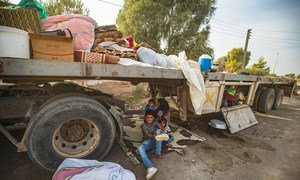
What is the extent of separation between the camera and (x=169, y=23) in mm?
14688

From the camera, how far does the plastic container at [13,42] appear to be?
1451 mm

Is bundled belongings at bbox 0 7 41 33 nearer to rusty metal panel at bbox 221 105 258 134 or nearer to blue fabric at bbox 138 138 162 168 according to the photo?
blue fabric at bbox 138 138 162 168

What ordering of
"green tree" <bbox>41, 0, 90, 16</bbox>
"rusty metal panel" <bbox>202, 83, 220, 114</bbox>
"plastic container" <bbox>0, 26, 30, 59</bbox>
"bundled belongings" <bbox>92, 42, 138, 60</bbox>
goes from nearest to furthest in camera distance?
"plastic container" <bbox>0, 26, 30, 59</bbox> → "bundled belongings" <bbox>92, 42, 138, 60</bbox> → "rusty metal panel" <bbox>202, 83, 220, 114</bbox> → "green tree" <bbox>41, 0, 90, 16</bbox>

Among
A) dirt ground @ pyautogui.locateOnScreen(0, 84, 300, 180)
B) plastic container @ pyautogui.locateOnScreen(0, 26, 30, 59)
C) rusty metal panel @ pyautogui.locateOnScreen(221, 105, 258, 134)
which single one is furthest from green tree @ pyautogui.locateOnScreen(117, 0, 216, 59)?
plastic container @ pyautogui.locateOnScreen(0, 26, 30, 59)

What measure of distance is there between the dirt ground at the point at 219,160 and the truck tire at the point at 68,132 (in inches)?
14.9

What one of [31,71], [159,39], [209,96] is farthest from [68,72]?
[159,39]

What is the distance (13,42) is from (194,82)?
8.24 feet

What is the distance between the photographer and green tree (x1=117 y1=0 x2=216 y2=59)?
549 inches

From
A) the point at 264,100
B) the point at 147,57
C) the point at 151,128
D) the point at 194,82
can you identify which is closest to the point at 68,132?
the point at 151,128

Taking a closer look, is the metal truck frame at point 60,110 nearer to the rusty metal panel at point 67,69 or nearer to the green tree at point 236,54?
the rusty metal panel at point 67,69

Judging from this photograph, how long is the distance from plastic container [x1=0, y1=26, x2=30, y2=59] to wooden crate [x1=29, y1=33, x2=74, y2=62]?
0.26ft

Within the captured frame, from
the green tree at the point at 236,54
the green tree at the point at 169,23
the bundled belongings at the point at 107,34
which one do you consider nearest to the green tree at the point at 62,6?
the green tree at the point at 169,23

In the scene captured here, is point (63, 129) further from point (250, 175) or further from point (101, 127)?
point (250, 175)

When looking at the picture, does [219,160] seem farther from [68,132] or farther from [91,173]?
[68,132]
